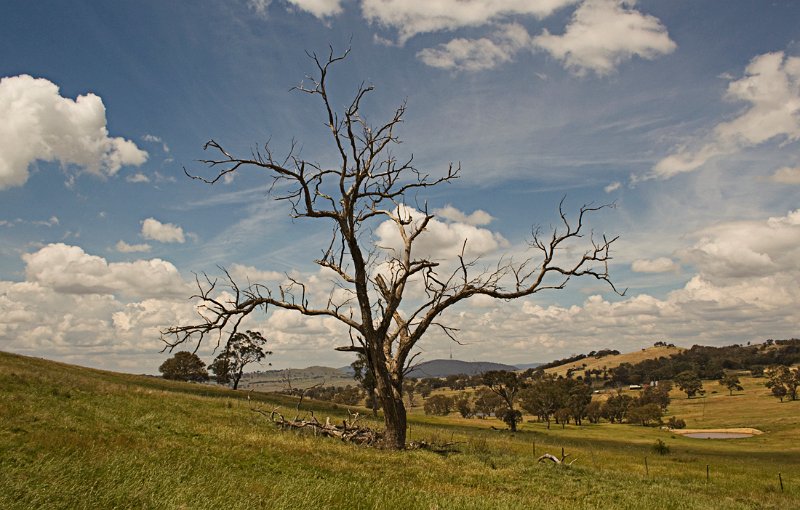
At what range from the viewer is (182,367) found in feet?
332

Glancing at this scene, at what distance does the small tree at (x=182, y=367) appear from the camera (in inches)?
3910

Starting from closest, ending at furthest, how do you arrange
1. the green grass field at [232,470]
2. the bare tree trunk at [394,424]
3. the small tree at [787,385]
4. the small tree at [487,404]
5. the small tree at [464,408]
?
the green grass field at [232,470]
the bare tree trunk at [394,424]
the small tree at [787,385]
the small tree at [487,404]
the small tree at [464,408]

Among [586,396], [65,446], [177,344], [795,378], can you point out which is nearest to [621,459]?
[177,344]

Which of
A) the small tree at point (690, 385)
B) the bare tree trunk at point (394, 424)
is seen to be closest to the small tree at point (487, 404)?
the small tree at point (690, 385)

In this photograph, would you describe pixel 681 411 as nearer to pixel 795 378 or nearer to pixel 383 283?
pixel 795 378

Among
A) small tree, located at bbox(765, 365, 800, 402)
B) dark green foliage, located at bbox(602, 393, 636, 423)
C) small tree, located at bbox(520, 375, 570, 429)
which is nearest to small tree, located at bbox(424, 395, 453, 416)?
small tree, located at bbox(520, 375, 570, 429)

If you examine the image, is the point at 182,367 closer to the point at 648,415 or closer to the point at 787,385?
the point at 648,415

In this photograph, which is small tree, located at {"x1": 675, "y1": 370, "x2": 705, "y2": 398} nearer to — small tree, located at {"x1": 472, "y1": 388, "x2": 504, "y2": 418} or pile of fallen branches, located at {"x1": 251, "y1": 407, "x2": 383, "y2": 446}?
small tree, located at {"x1": 472, "y1": 388, "x2": 504, "y2": 418}

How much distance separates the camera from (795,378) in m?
123

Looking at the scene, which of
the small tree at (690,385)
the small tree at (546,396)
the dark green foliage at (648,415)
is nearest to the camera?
the small tree at (546,396)

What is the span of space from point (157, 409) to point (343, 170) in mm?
13889

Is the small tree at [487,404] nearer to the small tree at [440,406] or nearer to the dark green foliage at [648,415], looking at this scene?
the small tree at [440,406]

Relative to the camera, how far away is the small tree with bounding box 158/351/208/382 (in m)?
99.3

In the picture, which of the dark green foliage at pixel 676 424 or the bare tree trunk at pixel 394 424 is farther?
the dark green foliage at pixel 676 424
